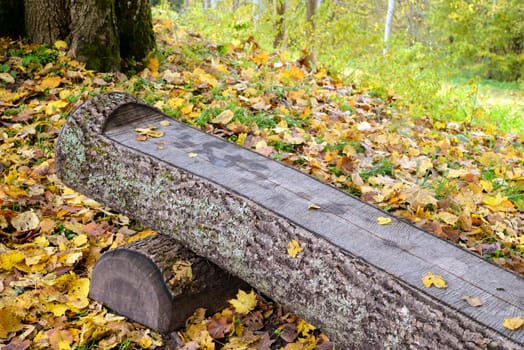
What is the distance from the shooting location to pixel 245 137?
3801mm

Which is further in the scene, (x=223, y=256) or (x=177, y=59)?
(x=177, y=59)

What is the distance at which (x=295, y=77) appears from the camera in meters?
5.56

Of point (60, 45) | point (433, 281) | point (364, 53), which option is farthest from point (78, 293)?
point (364, 53)

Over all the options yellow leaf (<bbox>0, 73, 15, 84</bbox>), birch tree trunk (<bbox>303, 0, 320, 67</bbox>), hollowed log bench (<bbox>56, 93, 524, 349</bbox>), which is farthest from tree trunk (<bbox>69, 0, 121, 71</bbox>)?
birch tree trunk (<bbox>303, 0, 320, 67</bbox>)

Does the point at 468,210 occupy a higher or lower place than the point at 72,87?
lower

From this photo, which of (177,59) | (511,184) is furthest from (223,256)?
(177,59)

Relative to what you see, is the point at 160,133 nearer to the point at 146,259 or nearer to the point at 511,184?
the point at 146,259

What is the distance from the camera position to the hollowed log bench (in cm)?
171

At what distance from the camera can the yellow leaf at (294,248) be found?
1981 mm

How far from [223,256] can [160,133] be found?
2.91ft

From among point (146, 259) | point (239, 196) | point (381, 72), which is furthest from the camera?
point (381, 72)

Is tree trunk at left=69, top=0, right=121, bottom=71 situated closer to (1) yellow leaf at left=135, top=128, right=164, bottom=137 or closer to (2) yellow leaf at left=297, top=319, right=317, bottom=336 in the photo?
(1) yellow leaf at left=135, top=128, right=164, bottom=137

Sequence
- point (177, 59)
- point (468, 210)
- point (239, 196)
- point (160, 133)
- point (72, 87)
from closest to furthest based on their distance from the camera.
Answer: point (239, 196) → point (160, 133) → point (468, 210) → point (72, 87) → point (177, 59)

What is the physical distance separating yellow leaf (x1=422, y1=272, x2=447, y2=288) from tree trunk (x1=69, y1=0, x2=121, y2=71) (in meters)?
3.67
